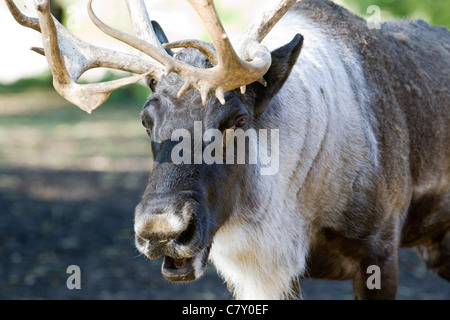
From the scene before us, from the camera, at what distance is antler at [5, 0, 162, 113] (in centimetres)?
306

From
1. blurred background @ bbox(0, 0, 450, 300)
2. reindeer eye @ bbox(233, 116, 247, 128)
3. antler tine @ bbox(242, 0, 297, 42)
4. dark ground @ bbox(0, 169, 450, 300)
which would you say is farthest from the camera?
blurred background @ bbox(0, 0, 450, 300)

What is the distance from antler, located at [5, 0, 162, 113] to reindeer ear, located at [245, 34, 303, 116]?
20.8 inches

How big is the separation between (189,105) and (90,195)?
20.4 ft

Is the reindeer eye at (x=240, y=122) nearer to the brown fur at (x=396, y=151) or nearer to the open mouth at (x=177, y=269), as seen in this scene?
the open mouth at (x=177, y=269)

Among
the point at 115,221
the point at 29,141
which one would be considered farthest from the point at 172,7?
the point at 115,221

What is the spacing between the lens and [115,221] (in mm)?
7832

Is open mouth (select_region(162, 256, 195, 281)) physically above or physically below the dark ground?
above

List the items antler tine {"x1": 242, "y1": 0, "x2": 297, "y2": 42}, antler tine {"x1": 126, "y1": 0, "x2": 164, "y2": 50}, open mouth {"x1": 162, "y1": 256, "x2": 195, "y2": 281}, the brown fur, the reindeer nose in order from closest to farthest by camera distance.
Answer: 1. the reindeer nose
2. open mouth {"x1": 162, "y1": 256, "x2": 195, "y2": 281}
3. antler tine {"x1": 242, "y1": 0, "x2": 297, "y2": 42}
4. antler tine {"x1": 126, "y1": 0, "x2": 164, "y2": 50}
5. the brown fur

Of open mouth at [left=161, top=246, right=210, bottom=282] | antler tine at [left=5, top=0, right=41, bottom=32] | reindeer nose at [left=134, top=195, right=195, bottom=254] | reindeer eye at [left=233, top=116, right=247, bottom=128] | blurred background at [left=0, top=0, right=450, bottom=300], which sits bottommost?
blurred background at [left=0, top=0, right=450, bottom=300]

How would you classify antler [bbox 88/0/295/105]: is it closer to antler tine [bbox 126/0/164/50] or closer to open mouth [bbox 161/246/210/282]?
antler tine [bbox 126/0/164/50]

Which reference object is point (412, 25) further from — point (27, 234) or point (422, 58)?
point (27, 234)

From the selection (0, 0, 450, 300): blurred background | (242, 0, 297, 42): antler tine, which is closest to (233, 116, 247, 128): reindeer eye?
(242, 0, 297, 42): antler tine

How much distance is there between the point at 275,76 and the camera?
10.7ft

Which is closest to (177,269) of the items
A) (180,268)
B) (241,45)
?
(180,268)
